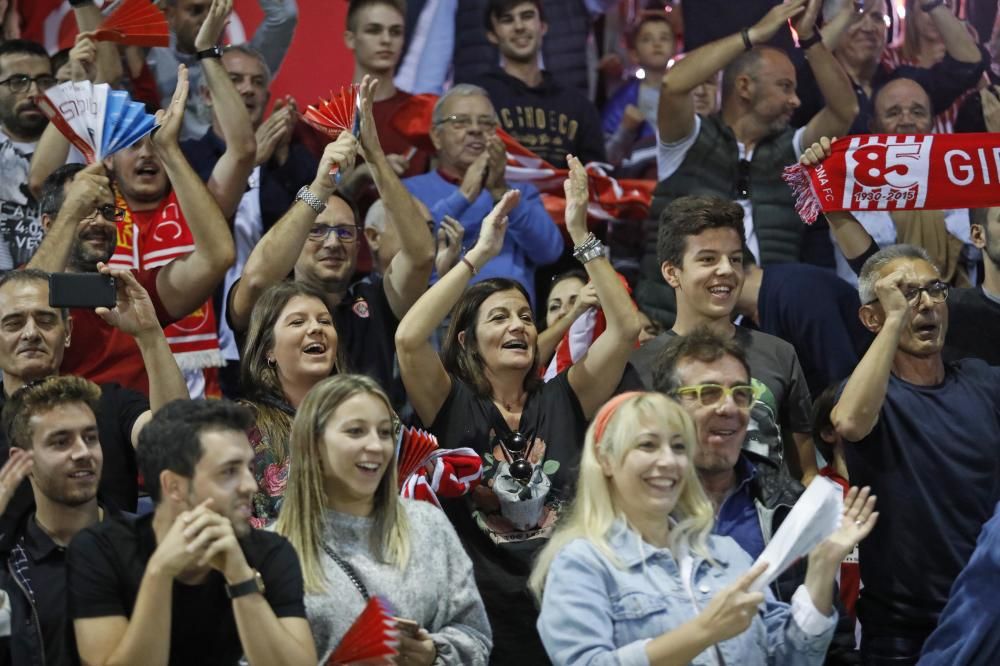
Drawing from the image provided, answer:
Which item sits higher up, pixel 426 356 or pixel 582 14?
pixel 582 14

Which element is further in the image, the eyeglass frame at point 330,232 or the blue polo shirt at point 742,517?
the eyeglass frame at point 330,232

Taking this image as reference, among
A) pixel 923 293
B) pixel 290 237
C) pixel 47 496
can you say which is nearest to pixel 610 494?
pixel 47 496

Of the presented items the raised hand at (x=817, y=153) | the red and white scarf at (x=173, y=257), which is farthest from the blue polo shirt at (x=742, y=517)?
the red and white scarf at (x=173, y=257)

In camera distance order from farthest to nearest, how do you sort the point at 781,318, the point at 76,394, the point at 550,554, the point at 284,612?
the point at 781,318
the point at 76,394
the point at 550,554
the point at 284,612

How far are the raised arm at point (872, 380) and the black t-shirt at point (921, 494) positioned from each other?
0.37 feet

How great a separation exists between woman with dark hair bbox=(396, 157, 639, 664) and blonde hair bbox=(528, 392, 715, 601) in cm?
71

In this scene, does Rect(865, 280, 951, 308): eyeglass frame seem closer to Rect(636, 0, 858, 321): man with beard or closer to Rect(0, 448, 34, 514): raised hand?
Rect(636, 0, 858, 321): man with beard

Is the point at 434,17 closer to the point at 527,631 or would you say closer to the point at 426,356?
the point at 426,356

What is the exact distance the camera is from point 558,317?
646 cm

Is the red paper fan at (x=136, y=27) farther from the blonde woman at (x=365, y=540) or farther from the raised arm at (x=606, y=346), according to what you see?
the blonde woman at (x=365, y=540)

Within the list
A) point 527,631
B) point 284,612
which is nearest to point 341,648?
point 284,612

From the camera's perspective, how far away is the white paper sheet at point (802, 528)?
4.04 m

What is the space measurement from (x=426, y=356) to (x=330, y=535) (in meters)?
1.03

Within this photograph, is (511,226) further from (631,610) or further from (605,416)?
(631,610)
